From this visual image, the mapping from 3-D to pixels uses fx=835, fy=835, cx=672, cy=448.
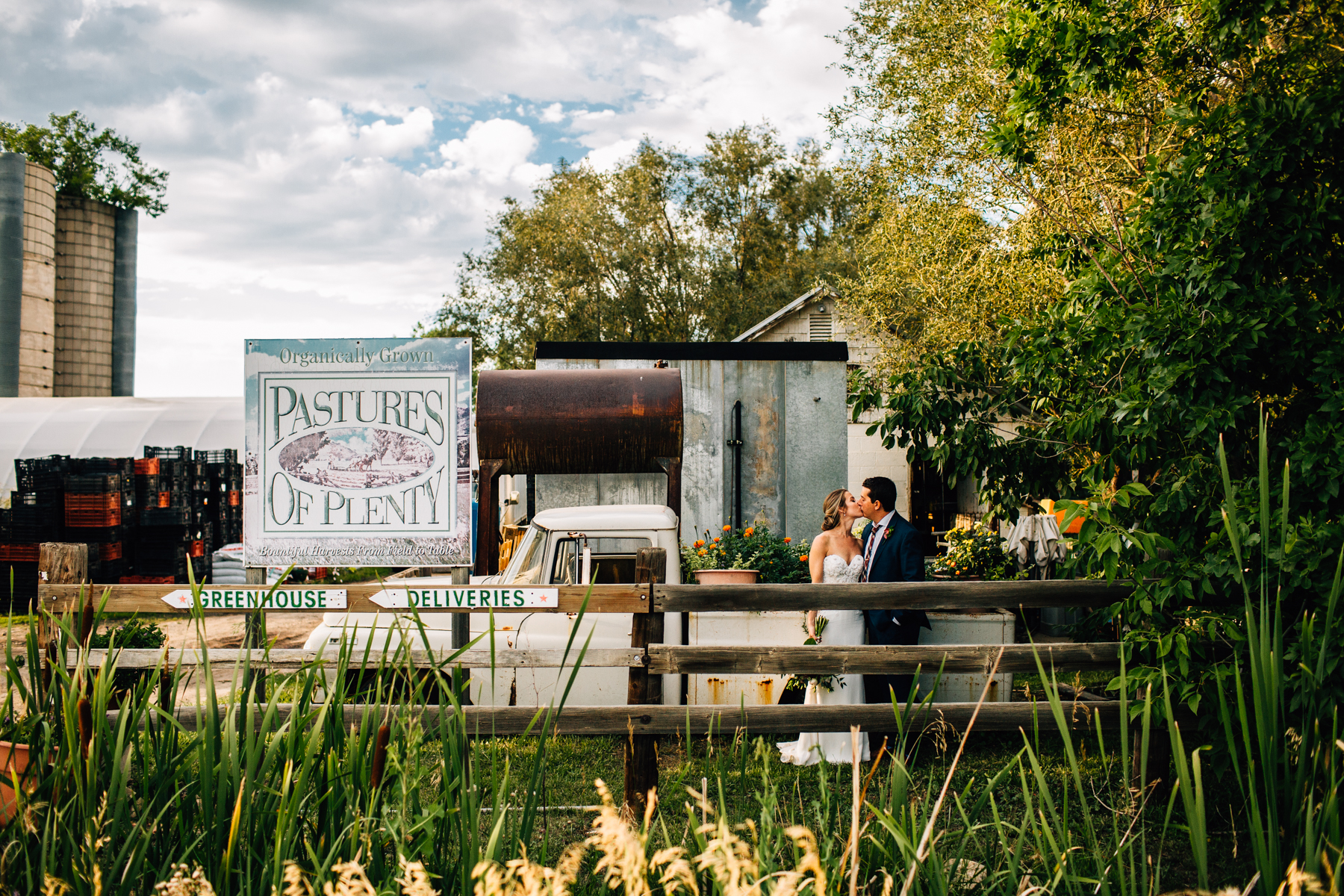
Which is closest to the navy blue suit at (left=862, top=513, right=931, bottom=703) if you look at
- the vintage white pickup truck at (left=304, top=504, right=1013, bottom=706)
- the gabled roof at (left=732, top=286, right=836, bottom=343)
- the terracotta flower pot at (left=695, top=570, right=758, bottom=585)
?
the vintage white pickup truck at (left=304, top=504, right=1013, bottom=706)

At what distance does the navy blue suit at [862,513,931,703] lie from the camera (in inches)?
189

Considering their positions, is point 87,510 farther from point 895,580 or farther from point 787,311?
point 787,311

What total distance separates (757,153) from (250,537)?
27.5 m

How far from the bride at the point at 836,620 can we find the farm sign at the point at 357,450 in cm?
223

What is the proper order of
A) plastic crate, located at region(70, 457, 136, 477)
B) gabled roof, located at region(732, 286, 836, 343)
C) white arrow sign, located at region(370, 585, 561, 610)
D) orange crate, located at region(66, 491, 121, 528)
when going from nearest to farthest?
1. white arrow sign, located at region(370, 585, 561, 610)
2. orange crate, located at region(66, 491, 121, 528)
3. plastic crate, located at region(70, 457, 136, 477)
4. gabled roof, located at region(732, 286, 836, 343)

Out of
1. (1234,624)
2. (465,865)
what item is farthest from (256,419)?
(1234,624)

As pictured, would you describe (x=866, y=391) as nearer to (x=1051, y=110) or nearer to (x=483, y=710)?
(x=1051, y=110)

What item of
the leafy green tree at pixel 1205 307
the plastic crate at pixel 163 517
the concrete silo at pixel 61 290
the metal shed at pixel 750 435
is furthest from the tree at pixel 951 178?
the concrete silo at pixel 61 290

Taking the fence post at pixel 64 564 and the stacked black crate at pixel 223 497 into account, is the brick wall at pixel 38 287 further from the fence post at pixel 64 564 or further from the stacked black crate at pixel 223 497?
the fence post at pixel 64 564

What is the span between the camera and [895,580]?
502 cm

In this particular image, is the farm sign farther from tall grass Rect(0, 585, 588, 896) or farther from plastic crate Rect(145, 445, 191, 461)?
plastic crate Rect(145, 445, 191, 461)

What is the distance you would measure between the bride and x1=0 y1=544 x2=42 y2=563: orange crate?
33.1 ft

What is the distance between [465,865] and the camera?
66.6 inches

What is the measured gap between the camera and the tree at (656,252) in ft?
88.4
